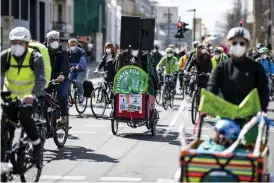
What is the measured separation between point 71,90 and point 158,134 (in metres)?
5.36

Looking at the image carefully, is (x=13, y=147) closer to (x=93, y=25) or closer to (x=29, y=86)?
(x=29, y=86)

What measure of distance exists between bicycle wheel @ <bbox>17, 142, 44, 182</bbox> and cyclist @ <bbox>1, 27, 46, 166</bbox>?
78mm

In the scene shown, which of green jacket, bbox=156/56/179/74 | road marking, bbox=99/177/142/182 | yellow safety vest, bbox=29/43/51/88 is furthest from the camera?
green jacket, bbox=156/56/179/74

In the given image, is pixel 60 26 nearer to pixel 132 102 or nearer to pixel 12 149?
pixel 132 102

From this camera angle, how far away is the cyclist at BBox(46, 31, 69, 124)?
1209cm

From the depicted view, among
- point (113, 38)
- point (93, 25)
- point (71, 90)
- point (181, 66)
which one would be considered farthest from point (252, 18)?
point (71, 90)

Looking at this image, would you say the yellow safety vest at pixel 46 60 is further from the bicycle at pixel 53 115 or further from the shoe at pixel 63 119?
the shoe at pixel 63 119

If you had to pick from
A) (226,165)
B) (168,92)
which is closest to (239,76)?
(226,165)

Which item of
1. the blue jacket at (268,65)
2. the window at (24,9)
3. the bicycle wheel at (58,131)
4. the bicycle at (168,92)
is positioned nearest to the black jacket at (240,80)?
the bicycle wheel at (58,131)

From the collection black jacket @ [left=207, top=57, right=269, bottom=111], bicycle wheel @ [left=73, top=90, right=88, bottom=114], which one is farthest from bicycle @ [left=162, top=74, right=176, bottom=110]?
black jacket @ [left=207, top=57, right=269, bottom=111]

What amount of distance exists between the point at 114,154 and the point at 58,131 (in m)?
1.16

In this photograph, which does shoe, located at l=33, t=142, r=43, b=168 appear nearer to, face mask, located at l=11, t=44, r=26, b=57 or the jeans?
face mask, located at l=11, t=44, r=26, b=57

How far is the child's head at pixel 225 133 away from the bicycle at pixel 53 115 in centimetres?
374

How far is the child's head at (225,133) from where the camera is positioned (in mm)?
6953
